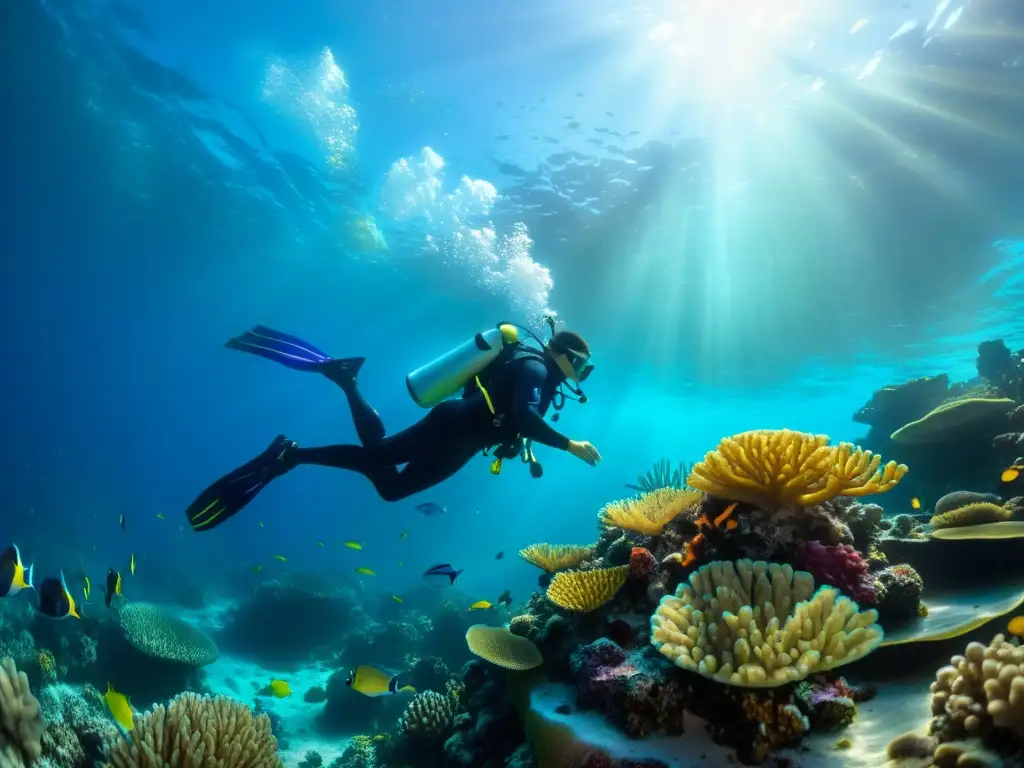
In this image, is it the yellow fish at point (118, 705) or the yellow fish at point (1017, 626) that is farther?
the yellow fish at point (118, 705)

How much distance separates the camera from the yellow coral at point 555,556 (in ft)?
19.4

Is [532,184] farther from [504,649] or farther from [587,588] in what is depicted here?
[504,649]

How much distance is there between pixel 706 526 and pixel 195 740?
4078 mm

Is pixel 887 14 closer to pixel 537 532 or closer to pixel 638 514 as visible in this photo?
pixel 638 514

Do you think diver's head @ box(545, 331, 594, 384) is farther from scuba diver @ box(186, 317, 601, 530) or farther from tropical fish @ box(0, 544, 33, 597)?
tropical fish @ box(0, 544, 33, 597)

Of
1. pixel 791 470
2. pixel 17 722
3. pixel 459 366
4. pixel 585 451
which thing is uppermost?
pixel 459 366

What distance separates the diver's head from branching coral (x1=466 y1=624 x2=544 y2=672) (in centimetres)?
284

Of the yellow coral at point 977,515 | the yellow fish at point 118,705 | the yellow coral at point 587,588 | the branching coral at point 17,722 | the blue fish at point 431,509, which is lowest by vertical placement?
the branching coral at point 17,722

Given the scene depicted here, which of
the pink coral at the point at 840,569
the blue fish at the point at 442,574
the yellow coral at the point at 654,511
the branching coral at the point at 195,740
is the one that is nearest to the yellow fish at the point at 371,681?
the branching coral at the point at 195,740

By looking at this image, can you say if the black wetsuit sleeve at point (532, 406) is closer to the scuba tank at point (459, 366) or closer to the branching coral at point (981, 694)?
the scuba tank at point (459, 366)

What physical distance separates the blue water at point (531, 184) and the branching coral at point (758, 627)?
610cm

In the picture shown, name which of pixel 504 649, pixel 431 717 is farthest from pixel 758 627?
pixel 431 717

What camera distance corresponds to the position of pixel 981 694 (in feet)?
8.04

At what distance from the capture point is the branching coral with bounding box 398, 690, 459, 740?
19.6 ft
